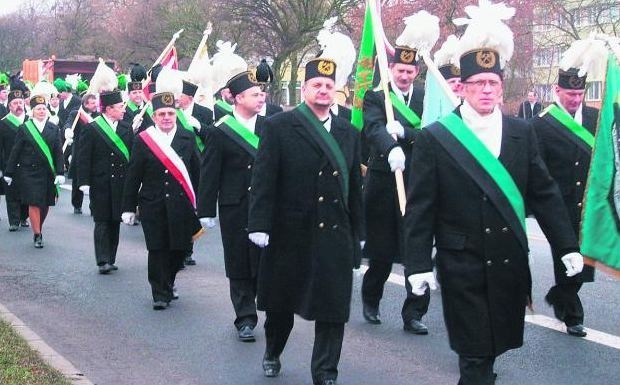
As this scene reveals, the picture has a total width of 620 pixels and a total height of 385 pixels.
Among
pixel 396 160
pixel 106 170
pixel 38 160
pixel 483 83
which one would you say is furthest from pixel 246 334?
pixel 38 160

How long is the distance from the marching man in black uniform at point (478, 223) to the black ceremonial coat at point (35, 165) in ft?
31.2

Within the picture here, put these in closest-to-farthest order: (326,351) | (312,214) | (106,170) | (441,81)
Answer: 1. (326,351)
2. (312,214)
3. (441,81)
4. (106,170)

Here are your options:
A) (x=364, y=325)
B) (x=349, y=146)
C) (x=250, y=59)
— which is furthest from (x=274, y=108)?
(x=250, y=59)

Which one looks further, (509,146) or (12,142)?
(12,142)

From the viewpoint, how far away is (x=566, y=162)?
8.41 m

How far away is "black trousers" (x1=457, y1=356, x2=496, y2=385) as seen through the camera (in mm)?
Result: 5617

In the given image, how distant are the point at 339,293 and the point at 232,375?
109cm

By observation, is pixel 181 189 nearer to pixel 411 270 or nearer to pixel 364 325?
pixel 364 325

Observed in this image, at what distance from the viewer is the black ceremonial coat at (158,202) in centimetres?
977

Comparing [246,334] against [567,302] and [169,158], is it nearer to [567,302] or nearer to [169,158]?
[169,158]

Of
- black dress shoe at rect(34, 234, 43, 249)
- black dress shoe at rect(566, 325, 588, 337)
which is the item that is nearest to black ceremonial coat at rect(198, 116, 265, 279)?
black dress shoe at rect(566, 325, 588, 337)

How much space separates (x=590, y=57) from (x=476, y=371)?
3.08 metres

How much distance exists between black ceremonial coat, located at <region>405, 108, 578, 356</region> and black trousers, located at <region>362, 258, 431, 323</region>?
2950 mm

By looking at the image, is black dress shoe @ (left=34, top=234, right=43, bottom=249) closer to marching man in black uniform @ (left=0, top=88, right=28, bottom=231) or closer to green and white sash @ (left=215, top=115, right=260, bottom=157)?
marching man in black uniform @ (left=0, top=88, right=28, bottom=231)
